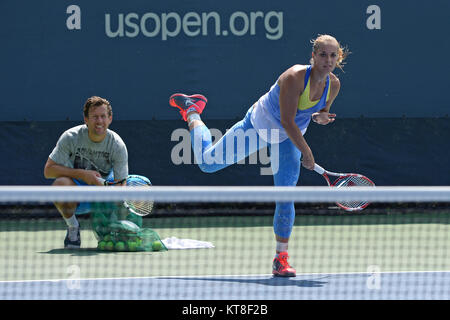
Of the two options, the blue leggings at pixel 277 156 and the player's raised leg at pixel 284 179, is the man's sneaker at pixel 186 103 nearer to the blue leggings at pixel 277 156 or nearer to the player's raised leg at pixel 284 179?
the blue leggings at pixel 277 156

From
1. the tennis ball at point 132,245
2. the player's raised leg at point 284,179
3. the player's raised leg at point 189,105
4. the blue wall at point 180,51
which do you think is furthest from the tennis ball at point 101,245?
the blue wall at point 180,51

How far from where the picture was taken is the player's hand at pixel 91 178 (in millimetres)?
5648

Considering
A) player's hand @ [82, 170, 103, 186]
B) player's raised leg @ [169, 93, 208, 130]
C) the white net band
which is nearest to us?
the white net band


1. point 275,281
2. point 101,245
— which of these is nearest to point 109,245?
point 101,245

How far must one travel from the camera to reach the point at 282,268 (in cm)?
498

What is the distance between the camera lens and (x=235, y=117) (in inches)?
327

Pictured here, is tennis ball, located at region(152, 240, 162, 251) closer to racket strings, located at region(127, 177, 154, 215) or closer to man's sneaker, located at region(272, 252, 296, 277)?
racket strings, located at region(127, 177, 154, 215)

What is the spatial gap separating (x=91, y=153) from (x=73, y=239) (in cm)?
57

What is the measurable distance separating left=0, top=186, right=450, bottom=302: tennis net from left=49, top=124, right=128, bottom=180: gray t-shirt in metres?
0.24

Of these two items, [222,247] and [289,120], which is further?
[222,247]

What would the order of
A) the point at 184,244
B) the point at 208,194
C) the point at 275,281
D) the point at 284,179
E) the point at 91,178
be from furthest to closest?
the point at 184,244 → the point at 91,178 → the point at 284,179 → the point at 275,281 → the point at 208,194

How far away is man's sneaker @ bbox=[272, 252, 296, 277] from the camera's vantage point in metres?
4.96

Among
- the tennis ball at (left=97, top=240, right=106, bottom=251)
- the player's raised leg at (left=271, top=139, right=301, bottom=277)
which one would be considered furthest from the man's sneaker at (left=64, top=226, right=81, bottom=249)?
the player's raised leg at (left=271, top=139, right=301, bottom=277)

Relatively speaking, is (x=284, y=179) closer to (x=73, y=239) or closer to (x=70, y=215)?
(x=70, y=215)
